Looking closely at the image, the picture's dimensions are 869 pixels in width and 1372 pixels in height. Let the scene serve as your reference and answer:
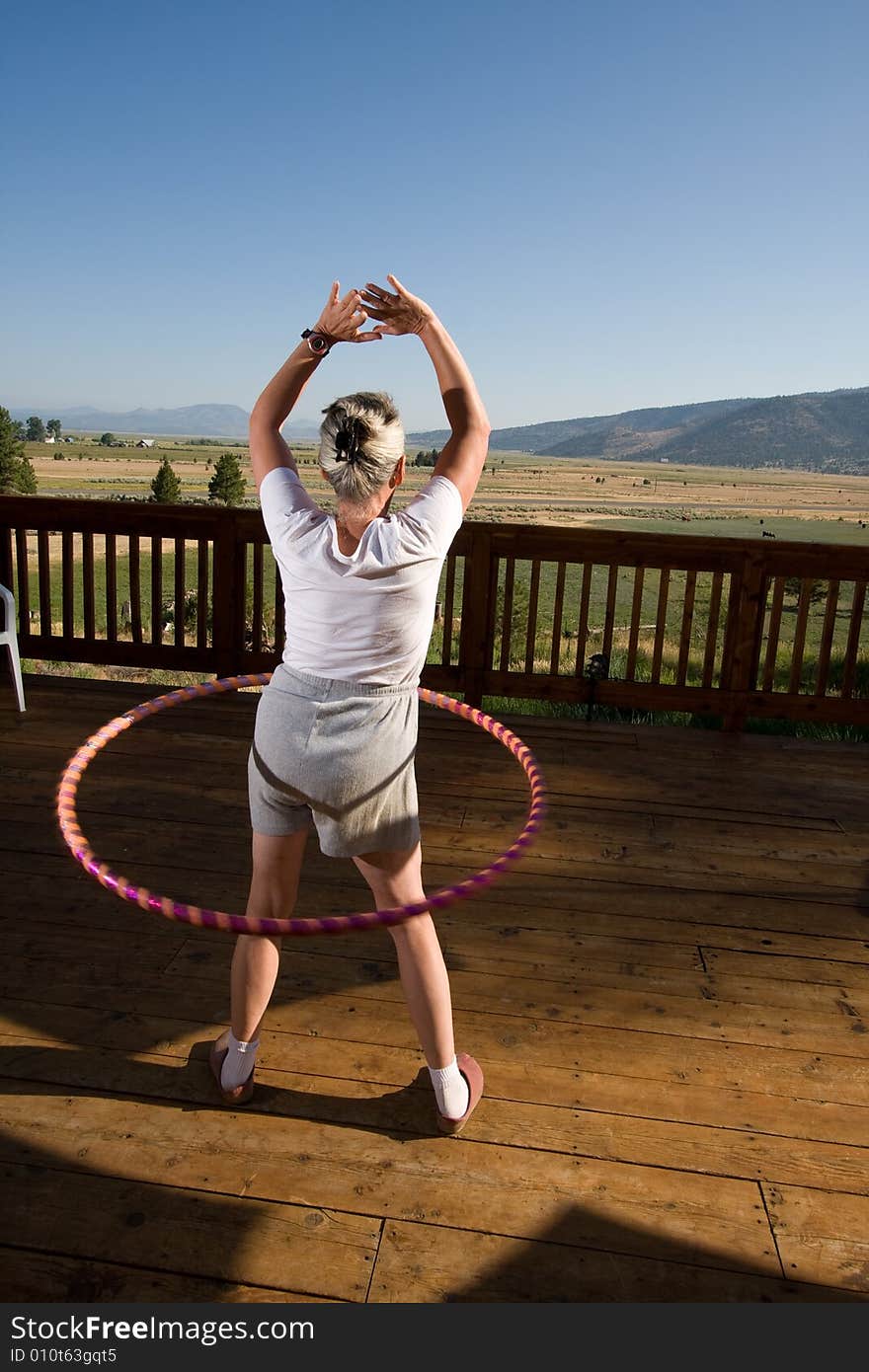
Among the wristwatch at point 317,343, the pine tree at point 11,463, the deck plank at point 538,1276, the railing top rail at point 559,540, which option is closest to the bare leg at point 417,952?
the deck plank at point 538,1276

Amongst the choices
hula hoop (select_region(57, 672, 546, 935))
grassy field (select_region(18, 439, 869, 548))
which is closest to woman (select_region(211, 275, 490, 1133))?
hula hoop (select_region(57, 672, 546, 935))

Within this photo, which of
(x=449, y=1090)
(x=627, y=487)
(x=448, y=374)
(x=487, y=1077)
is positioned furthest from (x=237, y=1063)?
(x=627, y=487)

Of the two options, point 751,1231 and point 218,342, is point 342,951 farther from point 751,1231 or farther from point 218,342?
point 218,342

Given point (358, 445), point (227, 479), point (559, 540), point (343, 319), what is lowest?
point (559, 540)

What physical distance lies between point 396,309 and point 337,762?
852 millimetres

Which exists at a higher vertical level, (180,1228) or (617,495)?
(617,495)

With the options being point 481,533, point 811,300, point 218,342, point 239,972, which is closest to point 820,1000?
point 239,972

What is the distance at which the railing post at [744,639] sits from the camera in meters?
4.67

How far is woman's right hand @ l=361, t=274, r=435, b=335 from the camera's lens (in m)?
1.65

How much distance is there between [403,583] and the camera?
1.47 meters

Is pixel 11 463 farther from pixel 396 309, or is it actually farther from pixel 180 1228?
pixel 180 1228

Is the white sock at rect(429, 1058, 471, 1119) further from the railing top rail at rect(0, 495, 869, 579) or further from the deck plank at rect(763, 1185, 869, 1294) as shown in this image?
the railing top rail at rect(0, 495, 869, 579)

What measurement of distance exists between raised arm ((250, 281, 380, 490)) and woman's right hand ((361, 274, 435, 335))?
0.08 ft

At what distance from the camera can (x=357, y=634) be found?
150 cm
